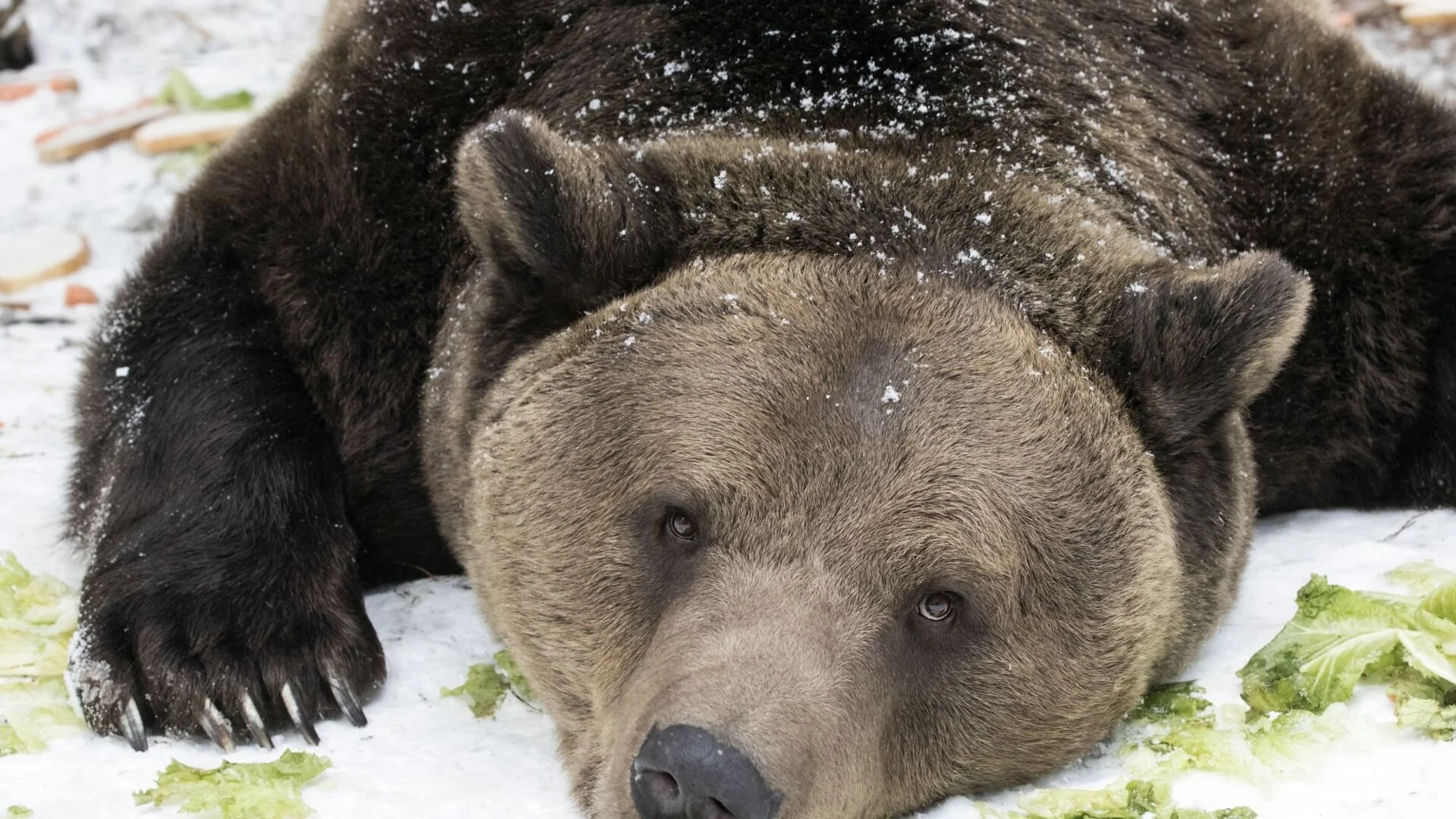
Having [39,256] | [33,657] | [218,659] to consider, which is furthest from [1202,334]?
[39,256]

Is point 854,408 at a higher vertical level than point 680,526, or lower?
higher

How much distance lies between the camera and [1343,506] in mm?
5926

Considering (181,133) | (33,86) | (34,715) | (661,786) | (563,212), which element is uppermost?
(563,212)

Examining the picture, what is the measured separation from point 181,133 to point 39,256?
159 centimetres

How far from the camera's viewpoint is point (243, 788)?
4.25m

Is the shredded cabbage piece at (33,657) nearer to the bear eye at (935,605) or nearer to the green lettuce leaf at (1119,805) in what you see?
the bear eye at (935,605)

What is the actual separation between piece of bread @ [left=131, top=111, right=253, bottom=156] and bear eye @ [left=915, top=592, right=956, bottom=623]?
7.41m

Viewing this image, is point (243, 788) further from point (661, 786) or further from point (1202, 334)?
point (1202, 334)

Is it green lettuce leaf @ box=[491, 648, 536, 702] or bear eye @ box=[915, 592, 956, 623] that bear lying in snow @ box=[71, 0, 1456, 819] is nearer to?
bear eye @ box=[915, 592, 956, 623]

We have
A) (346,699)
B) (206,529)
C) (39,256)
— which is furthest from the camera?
(39,256)

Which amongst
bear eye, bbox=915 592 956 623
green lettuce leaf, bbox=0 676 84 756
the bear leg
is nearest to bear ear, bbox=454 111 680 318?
bear eye, bbox=915 592 956 623

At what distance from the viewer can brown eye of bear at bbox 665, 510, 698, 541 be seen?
3.98m

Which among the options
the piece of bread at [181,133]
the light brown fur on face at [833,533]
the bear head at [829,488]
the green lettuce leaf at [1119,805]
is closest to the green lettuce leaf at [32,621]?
the bear head at [829,488]

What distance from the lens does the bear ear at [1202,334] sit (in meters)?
4.13
